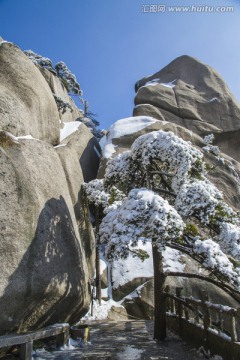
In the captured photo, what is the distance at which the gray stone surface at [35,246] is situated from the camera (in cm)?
738

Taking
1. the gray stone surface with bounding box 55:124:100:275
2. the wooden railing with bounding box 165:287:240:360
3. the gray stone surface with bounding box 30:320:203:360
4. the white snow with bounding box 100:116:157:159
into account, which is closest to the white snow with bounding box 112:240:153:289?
the gray stone surface with bounding box 55:124:100:275

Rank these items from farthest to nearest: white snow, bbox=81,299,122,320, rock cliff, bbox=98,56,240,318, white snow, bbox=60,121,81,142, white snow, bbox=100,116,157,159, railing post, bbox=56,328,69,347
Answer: white snow, bbox=100,116,157,159
white snow, bbox=60,121,81,142
rock cliff, bbox=98,56,240,318
white snow, bbox=81,299,122,320
railing post, bbox=56,328,69,347

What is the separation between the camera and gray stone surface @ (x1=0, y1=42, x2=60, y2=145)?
11289 millimetres

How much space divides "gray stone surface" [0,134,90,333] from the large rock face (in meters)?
→ 22.1

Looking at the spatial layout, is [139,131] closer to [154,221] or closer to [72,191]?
[72,191]

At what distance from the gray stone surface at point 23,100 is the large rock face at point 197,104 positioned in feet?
56.1

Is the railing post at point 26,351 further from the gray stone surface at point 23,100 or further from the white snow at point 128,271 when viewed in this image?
the white snow at point 128,271

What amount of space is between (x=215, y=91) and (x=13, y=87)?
1111 inches

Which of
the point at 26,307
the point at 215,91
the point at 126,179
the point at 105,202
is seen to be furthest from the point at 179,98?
the point at 26,307

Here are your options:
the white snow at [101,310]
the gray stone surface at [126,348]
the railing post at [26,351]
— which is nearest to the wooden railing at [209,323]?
the gray stone surface at [126,348]

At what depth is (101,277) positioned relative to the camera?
1628cm

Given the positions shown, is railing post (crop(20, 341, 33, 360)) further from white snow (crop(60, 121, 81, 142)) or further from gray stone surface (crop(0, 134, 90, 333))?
white snow (crop(60, 121, 81, 142))

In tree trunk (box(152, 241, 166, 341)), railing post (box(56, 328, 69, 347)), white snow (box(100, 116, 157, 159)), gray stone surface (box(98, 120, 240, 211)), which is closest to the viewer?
railing post (box(56, 328, 69, 347))

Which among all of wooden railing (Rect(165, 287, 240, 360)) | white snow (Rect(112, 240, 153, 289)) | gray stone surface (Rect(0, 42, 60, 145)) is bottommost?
wooden railing (Rect(165, 287, 240, 360))
